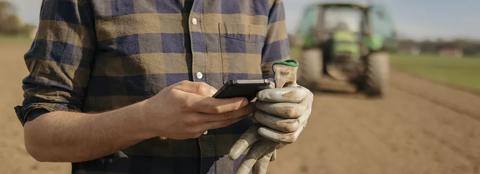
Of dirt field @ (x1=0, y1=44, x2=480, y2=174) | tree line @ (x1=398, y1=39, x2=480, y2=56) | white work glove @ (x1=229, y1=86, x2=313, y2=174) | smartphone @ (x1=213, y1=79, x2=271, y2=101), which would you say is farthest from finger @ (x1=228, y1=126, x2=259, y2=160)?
tree line @ (x1=398, y1=39, x2=480, y2=56)

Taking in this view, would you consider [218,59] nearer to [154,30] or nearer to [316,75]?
[154,30]

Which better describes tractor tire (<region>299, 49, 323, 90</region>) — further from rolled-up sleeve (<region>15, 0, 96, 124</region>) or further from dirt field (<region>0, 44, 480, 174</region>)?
rolled-up sleeve (<region>15, 0, 96, 124</region>)

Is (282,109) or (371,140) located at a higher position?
(282,109)

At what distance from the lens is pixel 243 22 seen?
5.66ft

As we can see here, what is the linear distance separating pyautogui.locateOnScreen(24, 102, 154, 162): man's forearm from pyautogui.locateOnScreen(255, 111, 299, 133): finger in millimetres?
246

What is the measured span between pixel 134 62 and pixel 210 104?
1.10 ft

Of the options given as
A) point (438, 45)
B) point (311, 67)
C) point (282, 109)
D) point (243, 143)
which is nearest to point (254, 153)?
point (243, 143)

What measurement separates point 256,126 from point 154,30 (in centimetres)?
36

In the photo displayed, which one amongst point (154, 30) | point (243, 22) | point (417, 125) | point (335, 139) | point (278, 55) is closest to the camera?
point (154, 30)

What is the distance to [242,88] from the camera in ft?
4.34

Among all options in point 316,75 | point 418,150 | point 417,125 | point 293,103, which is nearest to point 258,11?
point 293,103

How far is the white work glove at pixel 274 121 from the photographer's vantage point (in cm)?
138

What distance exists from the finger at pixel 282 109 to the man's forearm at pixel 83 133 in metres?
0.26

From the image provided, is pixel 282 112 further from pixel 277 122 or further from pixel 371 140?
pixel 371 140
